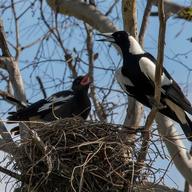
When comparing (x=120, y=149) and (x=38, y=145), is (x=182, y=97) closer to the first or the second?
(x=120, y=149)

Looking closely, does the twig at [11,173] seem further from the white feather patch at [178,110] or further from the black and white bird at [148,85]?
the white feather patch at [178,110]

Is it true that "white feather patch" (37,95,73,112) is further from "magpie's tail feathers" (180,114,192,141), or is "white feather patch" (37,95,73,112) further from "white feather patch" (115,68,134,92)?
"magpie's tail feathers" (180,114,192,141)

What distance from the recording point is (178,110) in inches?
260

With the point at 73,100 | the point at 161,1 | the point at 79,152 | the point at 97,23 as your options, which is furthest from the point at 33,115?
the point at 161,1

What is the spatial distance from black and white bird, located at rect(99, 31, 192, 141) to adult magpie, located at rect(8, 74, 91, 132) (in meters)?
0.50

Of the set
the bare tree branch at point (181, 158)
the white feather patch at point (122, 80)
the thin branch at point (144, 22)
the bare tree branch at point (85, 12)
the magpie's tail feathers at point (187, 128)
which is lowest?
the bare tree branch at point (181, 158)

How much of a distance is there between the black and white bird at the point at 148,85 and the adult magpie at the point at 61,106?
0.50 metres

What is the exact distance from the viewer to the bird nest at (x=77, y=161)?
5434 mm

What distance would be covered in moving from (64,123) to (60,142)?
23 cm

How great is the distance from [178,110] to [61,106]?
46.0 inches

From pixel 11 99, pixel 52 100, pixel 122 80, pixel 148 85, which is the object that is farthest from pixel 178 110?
pixel 11 99

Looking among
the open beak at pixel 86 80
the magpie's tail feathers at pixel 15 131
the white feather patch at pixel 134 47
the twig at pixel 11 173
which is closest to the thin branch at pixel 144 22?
the white feather patch at pixel 134 47

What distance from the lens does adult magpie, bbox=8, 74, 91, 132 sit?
707cm

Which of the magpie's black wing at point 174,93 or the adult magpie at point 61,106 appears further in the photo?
the adult magpie at point 61,106
